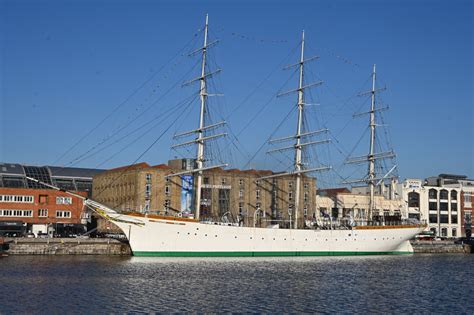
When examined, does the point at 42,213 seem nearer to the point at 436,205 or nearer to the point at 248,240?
the point at 248,240

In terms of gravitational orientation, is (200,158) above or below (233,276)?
above

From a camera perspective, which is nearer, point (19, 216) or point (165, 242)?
point (165, 242)

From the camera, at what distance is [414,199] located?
397 ft

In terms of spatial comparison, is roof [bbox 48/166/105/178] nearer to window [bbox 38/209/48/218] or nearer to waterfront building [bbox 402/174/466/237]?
window [bbox 38/209/48/218]

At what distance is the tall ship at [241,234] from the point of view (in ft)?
211

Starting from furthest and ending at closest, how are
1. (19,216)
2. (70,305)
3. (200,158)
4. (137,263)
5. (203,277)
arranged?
(19,216)
(200,158)
(137,263)
(203,277)
(70,305)

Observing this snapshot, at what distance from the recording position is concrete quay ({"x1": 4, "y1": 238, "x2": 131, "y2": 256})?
66812mm

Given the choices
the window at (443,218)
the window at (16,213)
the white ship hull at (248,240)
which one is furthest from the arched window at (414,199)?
the window at (16,213)

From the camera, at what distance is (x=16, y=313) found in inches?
1160

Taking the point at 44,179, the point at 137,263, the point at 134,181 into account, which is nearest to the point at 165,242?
the point at 137,263

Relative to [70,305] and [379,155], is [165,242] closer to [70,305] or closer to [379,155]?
[70,305]

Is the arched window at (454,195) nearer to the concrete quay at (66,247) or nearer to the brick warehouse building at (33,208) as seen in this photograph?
the brick warehouse building at (33,208)

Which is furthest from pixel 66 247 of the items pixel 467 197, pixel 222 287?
pixel 467 197

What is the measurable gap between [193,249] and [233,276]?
1937cm
